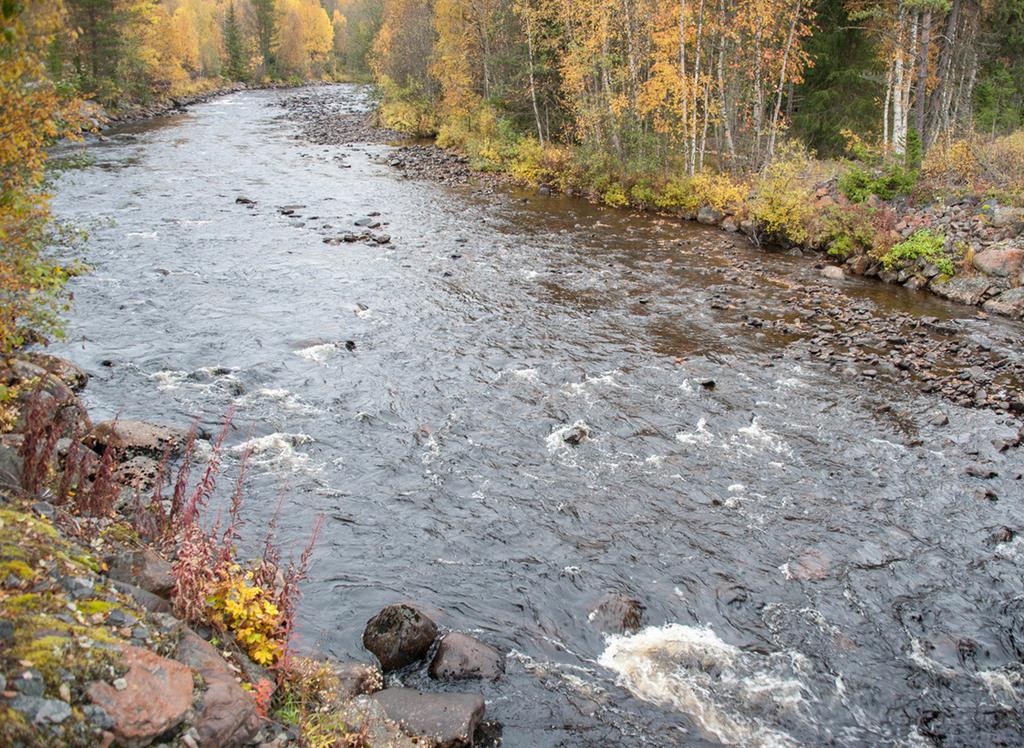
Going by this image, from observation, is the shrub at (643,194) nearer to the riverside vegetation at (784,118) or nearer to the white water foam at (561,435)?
the riverside vegetation at (784,118)

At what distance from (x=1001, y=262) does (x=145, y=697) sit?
25.4 metres

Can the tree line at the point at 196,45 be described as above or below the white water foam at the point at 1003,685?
above

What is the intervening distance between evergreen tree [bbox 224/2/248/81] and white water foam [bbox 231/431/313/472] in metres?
111

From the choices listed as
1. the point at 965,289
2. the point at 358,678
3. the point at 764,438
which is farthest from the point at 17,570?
the point at 965,289

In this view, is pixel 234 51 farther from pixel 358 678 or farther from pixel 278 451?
pixel 358 678

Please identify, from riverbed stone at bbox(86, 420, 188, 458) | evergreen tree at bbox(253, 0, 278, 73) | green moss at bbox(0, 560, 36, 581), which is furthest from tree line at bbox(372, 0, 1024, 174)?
evergreen tree at bbox(253, 0, 278, 73)

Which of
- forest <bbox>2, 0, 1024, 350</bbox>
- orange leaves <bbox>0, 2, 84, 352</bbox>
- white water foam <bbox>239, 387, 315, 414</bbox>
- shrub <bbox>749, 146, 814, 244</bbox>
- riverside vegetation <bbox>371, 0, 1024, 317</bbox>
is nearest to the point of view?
orange leaves <bbox>0, 2, 84, 352</bbox>

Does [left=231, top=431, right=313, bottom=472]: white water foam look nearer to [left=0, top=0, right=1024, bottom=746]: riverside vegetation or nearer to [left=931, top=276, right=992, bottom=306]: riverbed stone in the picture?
[left=0, top=0, right=1024, bottom=746]: riverside vegetation

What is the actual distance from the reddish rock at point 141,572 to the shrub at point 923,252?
24291 mm

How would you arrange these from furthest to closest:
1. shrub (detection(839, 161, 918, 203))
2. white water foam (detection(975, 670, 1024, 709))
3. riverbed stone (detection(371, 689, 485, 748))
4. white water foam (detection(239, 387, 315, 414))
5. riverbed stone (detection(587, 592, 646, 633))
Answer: shrub (detection(839, 161, 918, 203)) < white water foam (detection(239, 387, 315, 414)) < riverbed stone (detection(587, 592, 646, 633)) < white water foam (detection(975, 670, 1024, 709)) < riverbed stone (detection(371, 689, 485, 748))

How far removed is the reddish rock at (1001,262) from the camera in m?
22.0

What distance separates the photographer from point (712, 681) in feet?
28.7

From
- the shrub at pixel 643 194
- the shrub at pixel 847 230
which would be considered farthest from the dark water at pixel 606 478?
the shrub at pixel 643 194

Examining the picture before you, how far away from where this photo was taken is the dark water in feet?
28.8
